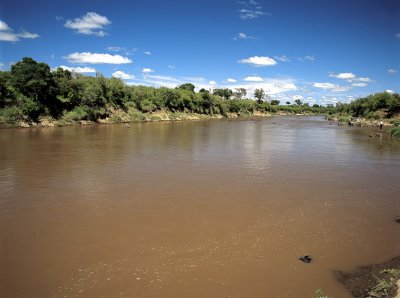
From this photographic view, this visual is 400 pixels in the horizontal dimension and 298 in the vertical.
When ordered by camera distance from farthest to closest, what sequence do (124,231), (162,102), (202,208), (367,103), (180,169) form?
(367,103)
(162,102)
(180,169)
(202,208)
(124,231)

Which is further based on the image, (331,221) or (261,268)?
(331,221)

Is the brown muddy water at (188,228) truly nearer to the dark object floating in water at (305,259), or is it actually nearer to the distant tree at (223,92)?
the dark object floating in water at (305,259)

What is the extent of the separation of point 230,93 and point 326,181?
130774 millimetres

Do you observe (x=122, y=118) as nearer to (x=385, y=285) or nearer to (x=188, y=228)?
(x=188, y=228)

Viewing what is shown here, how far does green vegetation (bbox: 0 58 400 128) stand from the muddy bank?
43.1 meters

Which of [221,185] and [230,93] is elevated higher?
[230,93]

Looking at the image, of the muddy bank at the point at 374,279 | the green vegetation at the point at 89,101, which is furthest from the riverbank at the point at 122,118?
the muddy bank at the point at 374,279

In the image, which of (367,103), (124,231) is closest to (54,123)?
(124,231)

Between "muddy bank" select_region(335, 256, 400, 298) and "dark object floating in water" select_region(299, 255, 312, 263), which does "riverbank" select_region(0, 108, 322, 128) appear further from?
"muddy bank" select_region(335, 256, 400, 298)

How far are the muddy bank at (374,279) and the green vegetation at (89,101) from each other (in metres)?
43.1

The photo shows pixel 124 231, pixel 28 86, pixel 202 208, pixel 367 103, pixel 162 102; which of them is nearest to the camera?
pixel 124 231

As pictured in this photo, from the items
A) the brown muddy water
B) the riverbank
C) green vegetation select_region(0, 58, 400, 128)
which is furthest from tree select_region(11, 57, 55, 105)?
the brown muddy water

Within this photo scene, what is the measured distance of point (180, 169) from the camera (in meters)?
18.1

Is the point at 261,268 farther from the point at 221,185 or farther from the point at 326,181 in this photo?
the point at 326,181
